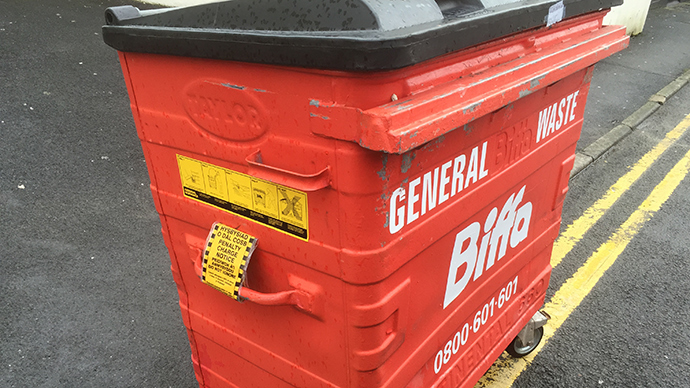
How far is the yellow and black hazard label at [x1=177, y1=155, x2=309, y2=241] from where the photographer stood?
49.4 inches

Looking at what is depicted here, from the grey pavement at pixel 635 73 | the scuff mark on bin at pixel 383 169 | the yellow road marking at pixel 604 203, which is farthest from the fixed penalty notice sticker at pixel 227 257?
the grey pavement at pixel 635 73

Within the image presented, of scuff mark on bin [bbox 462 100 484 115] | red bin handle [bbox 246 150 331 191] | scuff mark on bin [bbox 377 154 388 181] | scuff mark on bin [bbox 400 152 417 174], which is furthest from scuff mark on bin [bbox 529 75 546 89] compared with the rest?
red bin handle [bbox 246 150 331 191]

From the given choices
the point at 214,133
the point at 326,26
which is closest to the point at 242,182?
the point at 214,133

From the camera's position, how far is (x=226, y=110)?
127cm

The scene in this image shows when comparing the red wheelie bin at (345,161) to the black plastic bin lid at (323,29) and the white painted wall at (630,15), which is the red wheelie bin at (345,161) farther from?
the white painted wall at (630,15)

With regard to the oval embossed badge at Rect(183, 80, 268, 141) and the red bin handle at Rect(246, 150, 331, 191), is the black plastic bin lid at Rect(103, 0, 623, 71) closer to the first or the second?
the oval embossed badge at Rect(183, 80, 268, 141)

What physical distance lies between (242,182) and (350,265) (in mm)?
398

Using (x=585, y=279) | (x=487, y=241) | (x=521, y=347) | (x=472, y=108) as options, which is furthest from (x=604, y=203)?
(x=472, y=108)

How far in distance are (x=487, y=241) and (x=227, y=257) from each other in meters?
0.94

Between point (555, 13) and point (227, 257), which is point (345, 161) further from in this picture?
point (555, 13)

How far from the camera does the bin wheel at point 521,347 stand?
8.45ft

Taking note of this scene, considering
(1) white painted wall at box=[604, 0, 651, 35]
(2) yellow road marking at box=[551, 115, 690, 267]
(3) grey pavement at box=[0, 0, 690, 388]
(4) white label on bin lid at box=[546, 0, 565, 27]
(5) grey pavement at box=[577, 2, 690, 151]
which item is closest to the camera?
(4) white label on bin lid at box=[546, 0, 565, 27]

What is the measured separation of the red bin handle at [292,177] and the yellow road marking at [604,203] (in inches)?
112

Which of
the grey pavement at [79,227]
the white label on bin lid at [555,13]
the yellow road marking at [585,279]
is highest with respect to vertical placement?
the white label on bin lid at [555,13]
